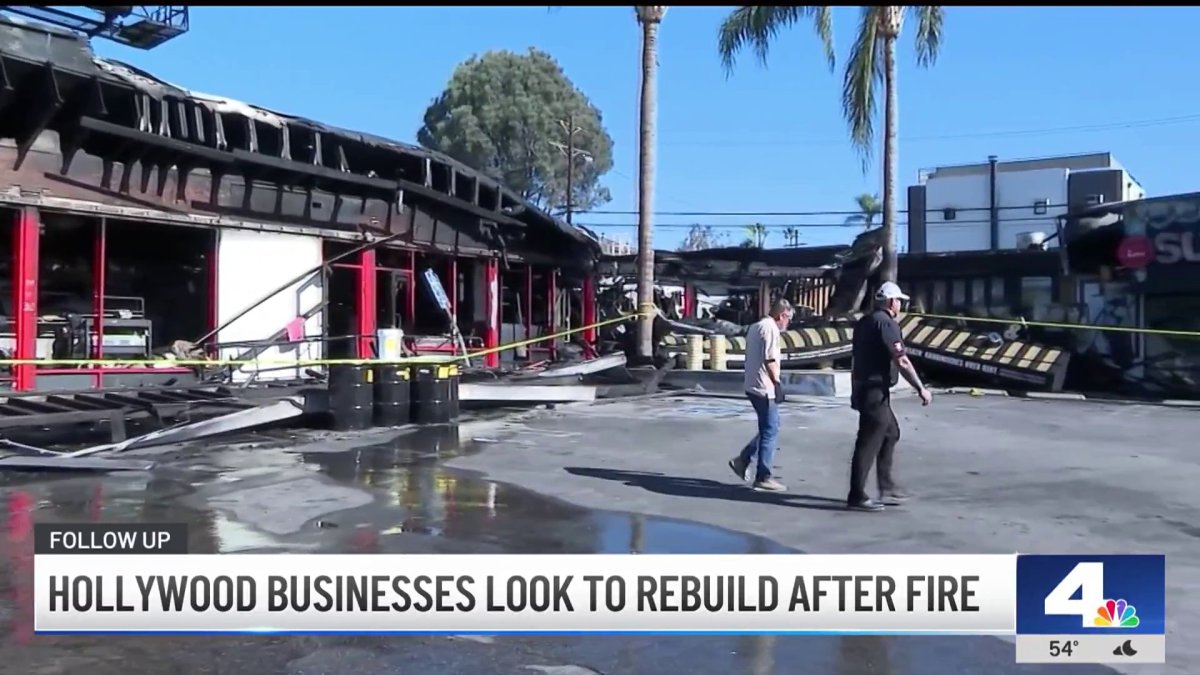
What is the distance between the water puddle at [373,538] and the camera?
484cm

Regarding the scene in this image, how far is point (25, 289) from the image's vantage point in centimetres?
1484

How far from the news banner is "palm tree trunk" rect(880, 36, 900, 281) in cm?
1709

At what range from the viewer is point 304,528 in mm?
7457

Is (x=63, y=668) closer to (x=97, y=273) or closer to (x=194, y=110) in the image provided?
(x=97, y=273)

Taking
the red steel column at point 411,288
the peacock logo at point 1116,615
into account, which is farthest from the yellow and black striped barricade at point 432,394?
the peacock logo at point 1116,615

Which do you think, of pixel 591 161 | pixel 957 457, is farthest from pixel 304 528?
pixel 591 161

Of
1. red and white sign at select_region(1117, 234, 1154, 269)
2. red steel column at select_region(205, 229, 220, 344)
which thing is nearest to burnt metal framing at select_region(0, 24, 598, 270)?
red steel column at select_region(205, 229, 220, 344)

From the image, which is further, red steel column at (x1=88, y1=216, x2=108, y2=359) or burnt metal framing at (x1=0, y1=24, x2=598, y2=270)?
red steel column at (x1=88, y1=216, x2=108, y2=359)

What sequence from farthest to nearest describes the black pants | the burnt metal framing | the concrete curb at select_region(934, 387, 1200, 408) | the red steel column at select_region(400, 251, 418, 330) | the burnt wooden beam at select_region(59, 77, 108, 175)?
1. the red steel column at select_region(400, 251, 418, 330)
2. the concrete curb at select_region(934, 387, 1200, 408)
3. the burnt wooden beam at select_region(59, 77, 108, 175)
4. the burnt metal framing
5. the black pants

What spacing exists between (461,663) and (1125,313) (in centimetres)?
2100

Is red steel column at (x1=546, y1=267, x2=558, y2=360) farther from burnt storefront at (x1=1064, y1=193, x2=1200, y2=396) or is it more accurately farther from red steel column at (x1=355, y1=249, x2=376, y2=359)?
burnt storefront at (x1=1064, y1=193, x2=1200, y2=396)

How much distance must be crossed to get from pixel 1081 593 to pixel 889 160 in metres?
17.6

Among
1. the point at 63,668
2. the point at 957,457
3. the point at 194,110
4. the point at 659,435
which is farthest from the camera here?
the point at 194,110

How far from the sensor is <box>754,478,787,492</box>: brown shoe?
29.6 feet
